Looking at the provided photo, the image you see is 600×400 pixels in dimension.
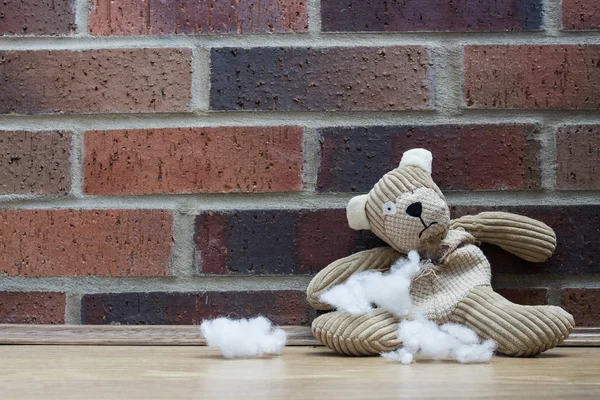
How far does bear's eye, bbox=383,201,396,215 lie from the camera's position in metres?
0.84

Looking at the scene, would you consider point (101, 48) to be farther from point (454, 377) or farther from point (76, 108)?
point (454, 377)

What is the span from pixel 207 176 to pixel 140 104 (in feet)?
0.45

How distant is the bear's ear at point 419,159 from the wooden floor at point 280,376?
0.24 metres

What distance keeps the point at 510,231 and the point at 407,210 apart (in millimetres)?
165

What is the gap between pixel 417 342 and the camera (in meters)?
0.79

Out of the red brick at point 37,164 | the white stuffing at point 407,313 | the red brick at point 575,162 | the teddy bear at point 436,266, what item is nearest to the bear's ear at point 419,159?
the teddy bear at point 436,266

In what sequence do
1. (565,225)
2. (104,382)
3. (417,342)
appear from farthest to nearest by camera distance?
(565,225)
(417,342)
(104,382)

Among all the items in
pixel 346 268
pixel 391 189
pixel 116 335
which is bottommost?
pixel 116 335

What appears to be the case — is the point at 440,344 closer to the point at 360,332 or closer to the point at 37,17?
the point at 360,332

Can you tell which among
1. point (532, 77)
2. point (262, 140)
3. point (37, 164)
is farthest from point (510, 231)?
point (37, 164)

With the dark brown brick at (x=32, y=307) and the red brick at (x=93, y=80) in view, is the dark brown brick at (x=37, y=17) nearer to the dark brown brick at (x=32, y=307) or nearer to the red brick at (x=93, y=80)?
the red brick at (x=93, y=80)

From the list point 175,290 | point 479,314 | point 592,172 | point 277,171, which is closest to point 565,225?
point 592,172

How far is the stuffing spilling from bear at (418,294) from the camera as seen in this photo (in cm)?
79

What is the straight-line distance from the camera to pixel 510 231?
0.92m
